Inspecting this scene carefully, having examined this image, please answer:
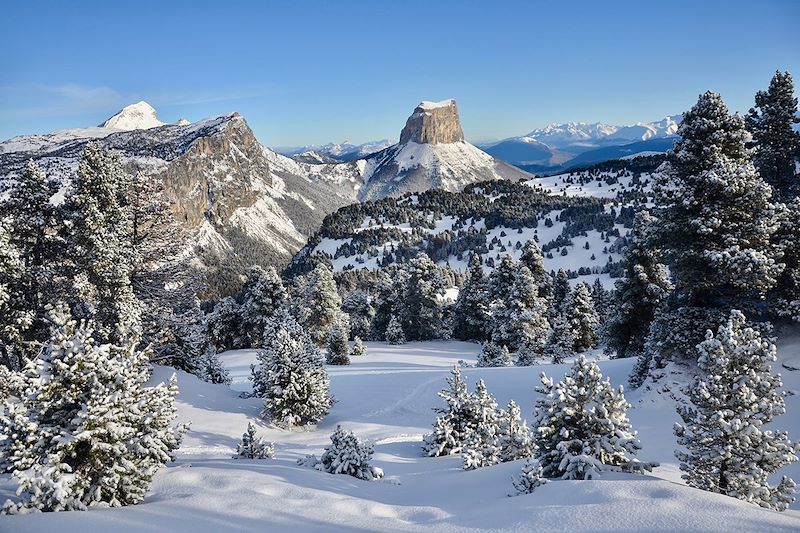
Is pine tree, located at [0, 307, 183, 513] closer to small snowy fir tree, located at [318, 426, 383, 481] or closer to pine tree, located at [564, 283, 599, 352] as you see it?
small snowy fir tree, located at [318, 426, 383, 481]

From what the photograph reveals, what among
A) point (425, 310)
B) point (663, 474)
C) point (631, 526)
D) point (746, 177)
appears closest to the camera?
point (631, 526)

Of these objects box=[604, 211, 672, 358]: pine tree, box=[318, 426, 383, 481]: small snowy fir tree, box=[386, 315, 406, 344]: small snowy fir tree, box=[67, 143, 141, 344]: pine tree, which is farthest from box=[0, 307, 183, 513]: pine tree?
box=[386, 315, 406, 344]: small snowy fir tree

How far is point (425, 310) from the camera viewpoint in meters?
49.2

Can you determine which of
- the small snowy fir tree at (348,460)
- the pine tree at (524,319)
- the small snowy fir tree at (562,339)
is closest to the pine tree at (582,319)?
the small snowy fir tree at (562,339)

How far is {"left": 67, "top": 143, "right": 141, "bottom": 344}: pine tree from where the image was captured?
1627 cm

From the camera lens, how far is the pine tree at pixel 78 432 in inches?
295

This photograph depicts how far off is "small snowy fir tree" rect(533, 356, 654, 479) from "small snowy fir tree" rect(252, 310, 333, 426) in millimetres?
12053

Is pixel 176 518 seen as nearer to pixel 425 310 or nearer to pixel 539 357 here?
pixel 539 357

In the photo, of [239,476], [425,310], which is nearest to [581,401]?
[239,476]

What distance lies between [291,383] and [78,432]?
37.9ft

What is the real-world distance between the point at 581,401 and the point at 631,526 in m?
2.94

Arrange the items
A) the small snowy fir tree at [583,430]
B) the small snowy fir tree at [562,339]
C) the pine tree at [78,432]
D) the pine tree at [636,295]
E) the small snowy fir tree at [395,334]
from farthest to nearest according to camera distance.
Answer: the small snowy fir tree at [395,334], the small snowy fir tree at [562,339], the pine tree at [636,295], the small snowy fir tree at [583,430], the pine tree at [78,432]

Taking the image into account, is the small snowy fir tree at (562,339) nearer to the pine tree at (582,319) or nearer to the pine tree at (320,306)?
the pine tree at (582,319)

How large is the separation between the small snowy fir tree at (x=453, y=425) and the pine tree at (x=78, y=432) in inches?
359
